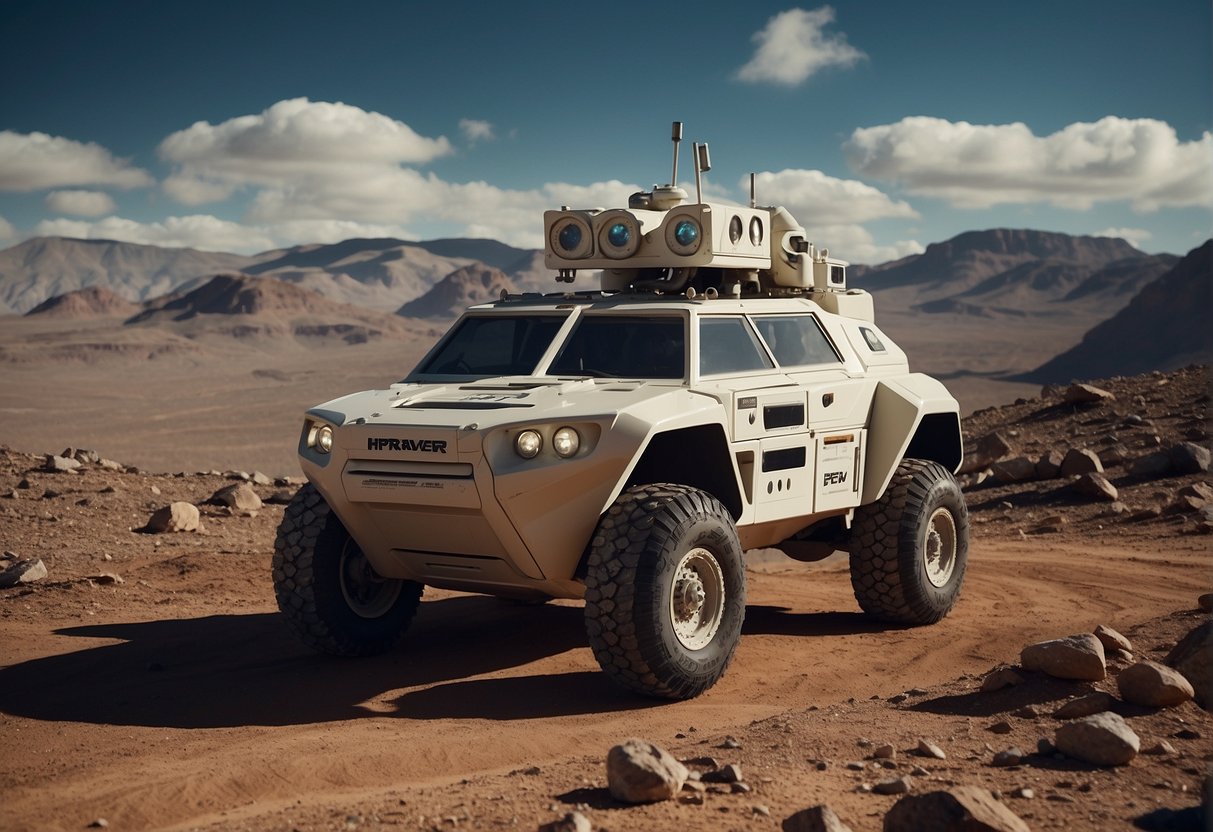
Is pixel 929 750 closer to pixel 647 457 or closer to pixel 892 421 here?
pixel 647 457

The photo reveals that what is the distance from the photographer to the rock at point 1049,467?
15.4 metres

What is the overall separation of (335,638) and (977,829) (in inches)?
170

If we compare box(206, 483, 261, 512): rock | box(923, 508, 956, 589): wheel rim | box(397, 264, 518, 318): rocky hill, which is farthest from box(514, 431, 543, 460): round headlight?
box(397, 264, 518, 318): rocky hill

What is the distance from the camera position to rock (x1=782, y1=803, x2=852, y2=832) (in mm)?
4324

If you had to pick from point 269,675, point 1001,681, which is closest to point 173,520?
point 269,675

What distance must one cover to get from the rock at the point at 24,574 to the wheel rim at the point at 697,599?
565cm

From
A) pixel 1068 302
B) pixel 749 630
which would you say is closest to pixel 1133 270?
pixel 1068 302

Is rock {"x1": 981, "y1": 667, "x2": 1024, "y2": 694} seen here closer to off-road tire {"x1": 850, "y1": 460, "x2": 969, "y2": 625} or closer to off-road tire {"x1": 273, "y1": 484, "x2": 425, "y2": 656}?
off-road tire {"x1": 850, "y1": 460, "x2": 969, "y2": 625}

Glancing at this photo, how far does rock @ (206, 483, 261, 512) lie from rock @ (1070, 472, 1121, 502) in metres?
8.57

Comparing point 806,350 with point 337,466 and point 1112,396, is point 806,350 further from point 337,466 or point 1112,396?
point 1112,396

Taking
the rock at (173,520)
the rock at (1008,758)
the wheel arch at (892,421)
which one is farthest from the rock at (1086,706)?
the rock at (173,520)

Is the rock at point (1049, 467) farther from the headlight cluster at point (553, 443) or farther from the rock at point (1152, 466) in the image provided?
the headlight cluster at point (553, 443)

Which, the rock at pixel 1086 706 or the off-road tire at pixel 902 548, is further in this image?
the off-road tire at pixel 902 548

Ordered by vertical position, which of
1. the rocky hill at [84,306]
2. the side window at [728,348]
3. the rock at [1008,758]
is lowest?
the rock at [1008,758]
